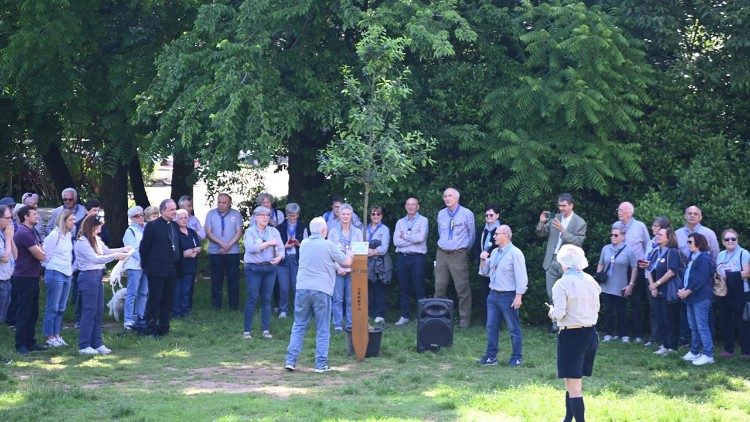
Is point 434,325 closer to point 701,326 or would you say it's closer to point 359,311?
point 359,311

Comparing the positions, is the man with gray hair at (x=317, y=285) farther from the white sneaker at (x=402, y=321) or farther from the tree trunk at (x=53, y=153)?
the tree trunk at (x=53, y=153)

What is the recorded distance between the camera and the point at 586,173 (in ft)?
54.1

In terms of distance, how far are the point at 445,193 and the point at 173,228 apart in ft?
13.6

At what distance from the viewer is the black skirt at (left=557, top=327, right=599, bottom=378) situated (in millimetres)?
9898

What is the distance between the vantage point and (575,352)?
32.7 feet

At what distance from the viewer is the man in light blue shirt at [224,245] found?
17.9 m

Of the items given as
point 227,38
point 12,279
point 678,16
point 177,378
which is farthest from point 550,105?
point 12,279

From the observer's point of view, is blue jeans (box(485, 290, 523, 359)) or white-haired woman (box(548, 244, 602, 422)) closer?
white-haired woman (box(548, 244, 602, 422))

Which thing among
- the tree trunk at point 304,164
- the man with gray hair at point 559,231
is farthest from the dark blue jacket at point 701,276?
the tree trunk at point 304,164

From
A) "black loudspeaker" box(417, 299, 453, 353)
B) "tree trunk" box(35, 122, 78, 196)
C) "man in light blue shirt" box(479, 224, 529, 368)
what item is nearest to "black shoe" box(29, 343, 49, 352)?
"black loudspeaker" box(417, 299, 453, 353)

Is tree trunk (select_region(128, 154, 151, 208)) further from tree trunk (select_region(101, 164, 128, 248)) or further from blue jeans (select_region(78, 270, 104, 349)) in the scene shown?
blue jeans (select_region(78, 270, 104, 349))

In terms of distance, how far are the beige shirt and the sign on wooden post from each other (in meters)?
4.16

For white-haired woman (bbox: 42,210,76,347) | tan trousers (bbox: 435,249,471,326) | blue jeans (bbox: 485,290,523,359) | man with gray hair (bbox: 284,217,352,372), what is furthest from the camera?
tan trousers (bbox: 435,249,471,326)

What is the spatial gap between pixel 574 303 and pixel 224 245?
29.5ft
